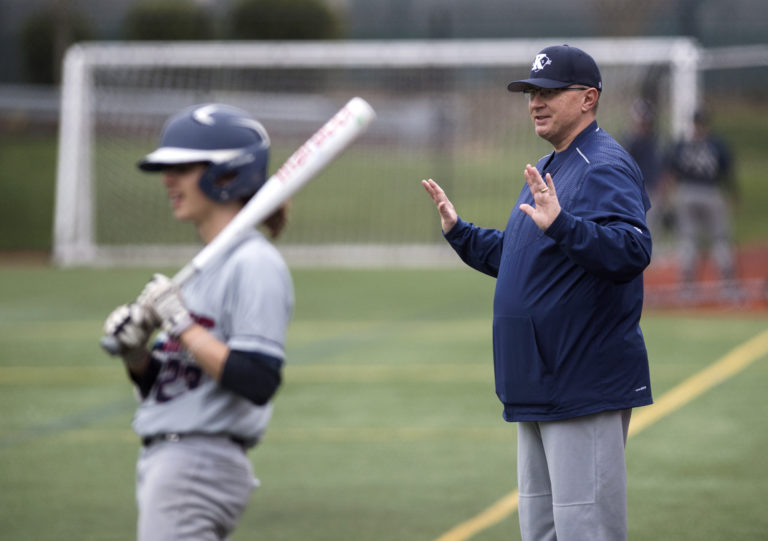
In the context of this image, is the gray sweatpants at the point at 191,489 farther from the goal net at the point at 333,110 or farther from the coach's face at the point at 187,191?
the goal net at the point at 333,110

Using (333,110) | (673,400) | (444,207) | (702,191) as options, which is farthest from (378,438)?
(333,110)

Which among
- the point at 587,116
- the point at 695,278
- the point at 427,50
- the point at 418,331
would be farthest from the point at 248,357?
the point at 427,50

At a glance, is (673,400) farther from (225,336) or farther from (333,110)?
(333,110)

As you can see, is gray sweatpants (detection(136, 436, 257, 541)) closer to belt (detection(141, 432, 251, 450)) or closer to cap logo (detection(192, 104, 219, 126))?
belt (detection(141, 432, 251, 450))

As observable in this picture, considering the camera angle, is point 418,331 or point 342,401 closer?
point 342,401

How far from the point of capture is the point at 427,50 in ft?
67.2

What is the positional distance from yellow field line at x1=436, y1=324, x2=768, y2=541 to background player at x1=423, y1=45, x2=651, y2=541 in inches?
96.3

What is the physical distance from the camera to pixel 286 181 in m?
3.93

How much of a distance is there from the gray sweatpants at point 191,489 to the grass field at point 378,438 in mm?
2537

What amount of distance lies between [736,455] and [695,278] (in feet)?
28.0

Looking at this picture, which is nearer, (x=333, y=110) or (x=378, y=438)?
(x=378, y=438)

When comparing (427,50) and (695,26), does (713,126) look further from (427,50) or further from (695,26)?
(427,50)

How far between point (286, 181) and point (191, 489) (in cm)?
105

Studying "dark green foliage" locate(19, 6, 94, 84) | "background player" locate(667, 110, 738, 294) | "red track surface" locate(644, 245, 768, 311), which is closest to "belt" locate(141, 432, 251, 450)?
"background player" locate(667, 110, 738, 294)
